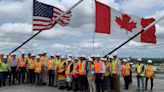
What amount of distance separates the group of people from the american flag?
231 centimetres

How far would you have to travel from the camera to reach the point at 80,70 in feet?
27.3

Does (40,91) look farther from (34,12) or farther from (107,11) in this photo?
(107,11)

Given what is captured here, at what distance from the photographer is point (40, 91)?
8711mm

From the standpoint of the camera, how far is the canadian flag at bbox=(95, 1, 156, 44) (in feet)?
30.0

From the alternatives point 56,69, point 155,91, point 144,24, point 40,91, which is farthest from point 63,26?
point 155,91

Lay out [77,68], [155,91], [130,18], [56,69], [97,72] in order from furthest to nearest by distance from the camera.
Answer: [130,18]
[56,69]
[155,91]
[77,68]
[97,72]

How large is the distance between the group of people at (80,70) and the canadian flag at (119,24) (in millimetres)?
1872

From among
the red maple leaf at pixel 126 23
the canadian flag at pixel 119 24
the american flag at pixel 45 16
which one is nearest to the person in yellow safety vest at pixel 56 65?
the american flag at pixel 45 16

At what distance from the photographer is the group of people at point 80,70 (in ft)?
26.4

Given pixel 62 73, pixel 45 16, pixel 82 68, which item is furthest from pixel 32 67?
pixel 82 68

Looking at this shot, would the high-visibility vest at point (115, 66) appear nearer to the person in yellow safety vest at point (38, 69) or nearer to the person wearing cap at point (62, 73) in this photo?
the person wearing cap at point (62, 73)

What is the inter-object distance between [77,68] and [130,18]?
5.70m

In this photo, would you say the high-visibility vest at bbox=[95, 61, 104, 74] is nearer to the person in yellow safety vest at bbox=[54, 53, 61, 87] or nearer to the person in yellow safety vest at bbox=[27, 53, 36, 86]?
the person in yellow safety vest at bbox=[54, 53, 61, 87]

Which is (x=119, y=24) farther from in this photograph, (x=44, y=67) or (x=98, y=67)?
(x=44, y=67)
